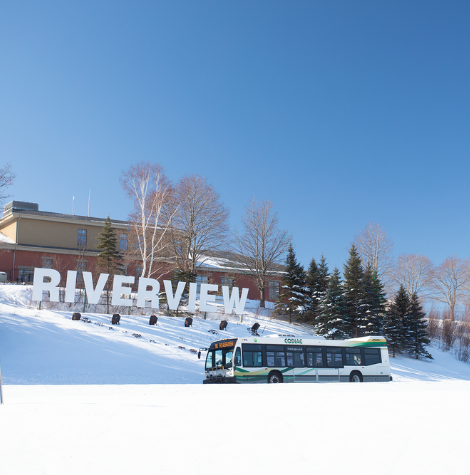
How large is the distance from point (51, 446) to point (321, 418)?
212 inches

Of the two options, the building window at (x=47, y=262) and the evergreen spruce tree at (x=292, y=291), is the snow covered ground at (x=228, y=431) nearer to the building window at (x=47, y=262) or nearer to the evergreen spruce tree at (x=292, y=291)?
the evergreen spruce tree at (x=292, y=291)

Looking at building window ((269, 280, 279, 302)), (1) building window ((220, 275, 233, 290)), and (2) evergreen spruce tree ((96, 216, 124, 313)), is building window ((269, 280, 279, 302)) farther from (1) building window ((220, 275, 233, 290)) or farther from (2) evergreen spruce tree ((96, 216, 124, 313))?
(2) evergreen spruce tree ((96, 216, 124, 313))

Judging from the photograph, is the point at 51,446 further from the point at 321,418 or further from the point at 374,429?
the point at 374,429

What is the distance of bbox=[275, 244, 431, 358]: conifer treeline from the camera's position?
38906 millimetres

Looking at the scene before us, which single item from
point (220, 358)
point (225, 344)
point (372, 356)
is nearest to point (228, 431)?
point (225, 344)

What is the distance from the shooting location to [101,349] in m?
25.2

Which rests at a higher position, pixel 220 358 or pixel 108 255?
pixel 108 255

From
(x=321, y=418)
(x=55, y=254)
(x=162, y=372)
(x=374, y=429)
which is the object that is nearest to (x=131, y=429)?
(x=321, y=418)

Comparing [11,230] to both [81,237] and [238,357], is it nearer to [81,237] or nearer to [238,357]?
[81,237]

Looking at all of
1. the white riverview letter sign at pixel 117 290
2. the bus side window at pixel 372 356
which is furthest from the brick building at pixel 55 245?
the bus side window at pixel 372 356

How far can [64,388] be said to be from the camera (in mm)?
12734

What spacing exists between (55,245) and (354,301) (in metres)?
30.3

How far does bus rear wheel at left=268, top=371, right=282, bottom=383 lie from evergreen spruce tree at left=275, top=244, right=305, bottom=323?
69.4ft

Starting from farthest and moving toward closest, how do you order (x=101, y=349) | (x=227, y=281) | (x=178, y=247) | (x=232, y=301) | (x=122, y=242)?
(x=227, y=281) → (x=122, y=242) → (x=178, y=247) → (x=232, y=301) → (x=101, y=349)
